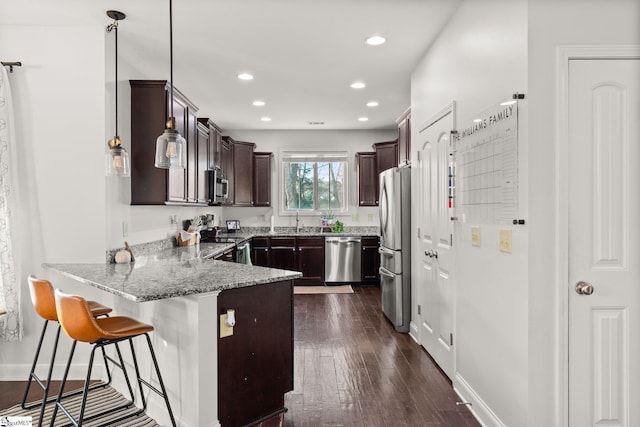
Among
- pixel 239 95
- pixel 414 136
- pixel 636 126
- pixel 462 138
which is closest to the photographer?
pixel 636 126

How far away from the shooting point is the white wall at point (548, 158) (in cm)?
196

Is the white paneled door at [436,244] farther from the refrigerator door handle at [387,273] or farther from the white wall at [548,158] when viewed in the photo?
the white wall at [548,158]

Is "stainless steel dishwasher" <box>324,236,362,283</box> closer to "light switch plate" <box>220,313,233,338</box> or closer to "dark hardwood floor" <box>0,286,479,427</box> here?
"dark hardwood floor" <box>0,286,479,427</box>

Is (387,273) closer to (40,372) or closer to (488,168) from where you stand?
(488,168)

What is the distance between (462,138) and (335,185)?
4835 millimetres

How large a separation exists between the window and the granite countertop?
169 inches

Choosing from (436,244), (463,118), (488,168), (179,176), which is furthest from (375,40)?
(179,176)

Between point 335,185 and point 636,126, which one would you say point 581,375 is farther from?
point 335,185

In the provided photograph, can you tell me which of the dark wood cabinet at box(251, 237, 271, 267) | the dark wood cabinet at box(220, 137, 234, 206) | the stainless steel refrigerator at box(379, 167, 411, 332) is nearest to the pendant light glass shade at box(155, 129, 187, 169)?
the stainless steel refrigerator at box(379, 167, 411, 332)

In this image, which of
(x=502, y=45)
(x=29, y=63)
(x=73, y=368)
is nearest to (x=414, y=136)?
(x=502, y=45)

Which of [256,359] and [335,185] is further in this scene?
[335,185]

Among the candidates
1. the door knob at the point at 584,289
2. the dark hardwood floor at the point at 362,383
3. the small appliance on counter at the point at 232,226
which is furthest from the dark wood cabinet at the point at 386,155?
the door knob at the point at 584,289

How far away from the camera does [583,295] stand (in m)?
1.97

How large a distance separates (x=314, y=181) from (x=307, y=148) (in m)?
0.62
